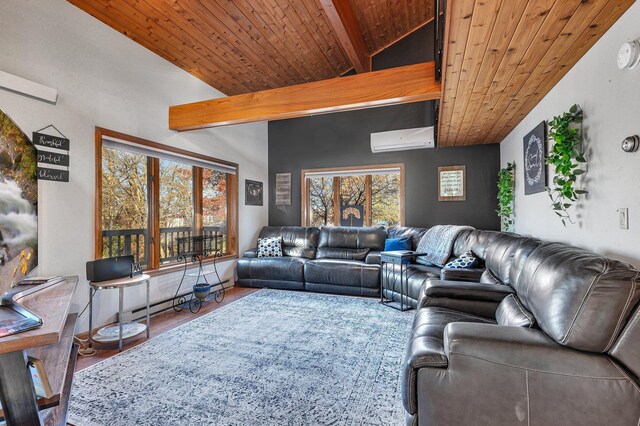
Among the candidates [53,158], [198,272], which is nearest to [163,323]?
[198,272]

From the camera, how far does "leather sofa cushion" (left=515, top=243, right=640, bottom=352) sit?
46.0 inches

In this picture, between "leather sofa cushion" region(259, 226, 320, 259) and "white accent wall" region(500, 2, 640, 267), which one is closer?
"white accent wall" region(500, 2, 640, 267)

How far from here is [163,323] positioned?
3314 mm

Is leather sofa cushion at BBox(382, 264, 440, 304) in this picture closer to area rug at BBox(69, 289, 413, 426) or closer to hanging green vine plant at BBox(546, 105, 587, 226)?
area rug at BBox(69, 289, 413, 426)

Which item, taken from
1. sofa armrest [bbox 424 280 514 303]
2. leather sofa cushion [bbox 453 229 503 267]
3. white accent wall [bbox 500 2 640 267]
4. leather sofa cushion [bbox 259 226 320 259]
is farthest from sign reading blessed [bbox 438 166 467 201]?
sofa armrest [bbox 424 280 514 303]

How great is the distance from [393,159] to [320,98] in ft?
8.38

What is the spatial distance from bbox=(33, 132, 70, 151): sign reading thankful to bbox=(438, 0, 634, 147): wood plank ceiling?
324cm

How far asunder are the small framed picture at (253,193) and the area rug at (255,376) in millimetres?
2568

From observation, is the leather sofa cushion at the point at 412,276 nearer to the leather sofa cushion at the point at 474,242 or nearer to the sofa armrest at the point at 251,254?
the leather sofa cushion at the point at 474,242

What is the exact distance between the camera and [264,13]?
330 centimetres

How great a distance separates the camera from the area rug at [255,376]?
1.76 m

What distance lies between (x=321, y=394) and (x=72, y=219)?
2.71 meters

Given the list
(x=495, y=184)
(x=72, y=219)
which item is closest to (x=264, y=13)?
(x=72, y=219)

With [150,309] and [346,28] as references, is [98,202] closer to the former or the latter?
[150,309]
